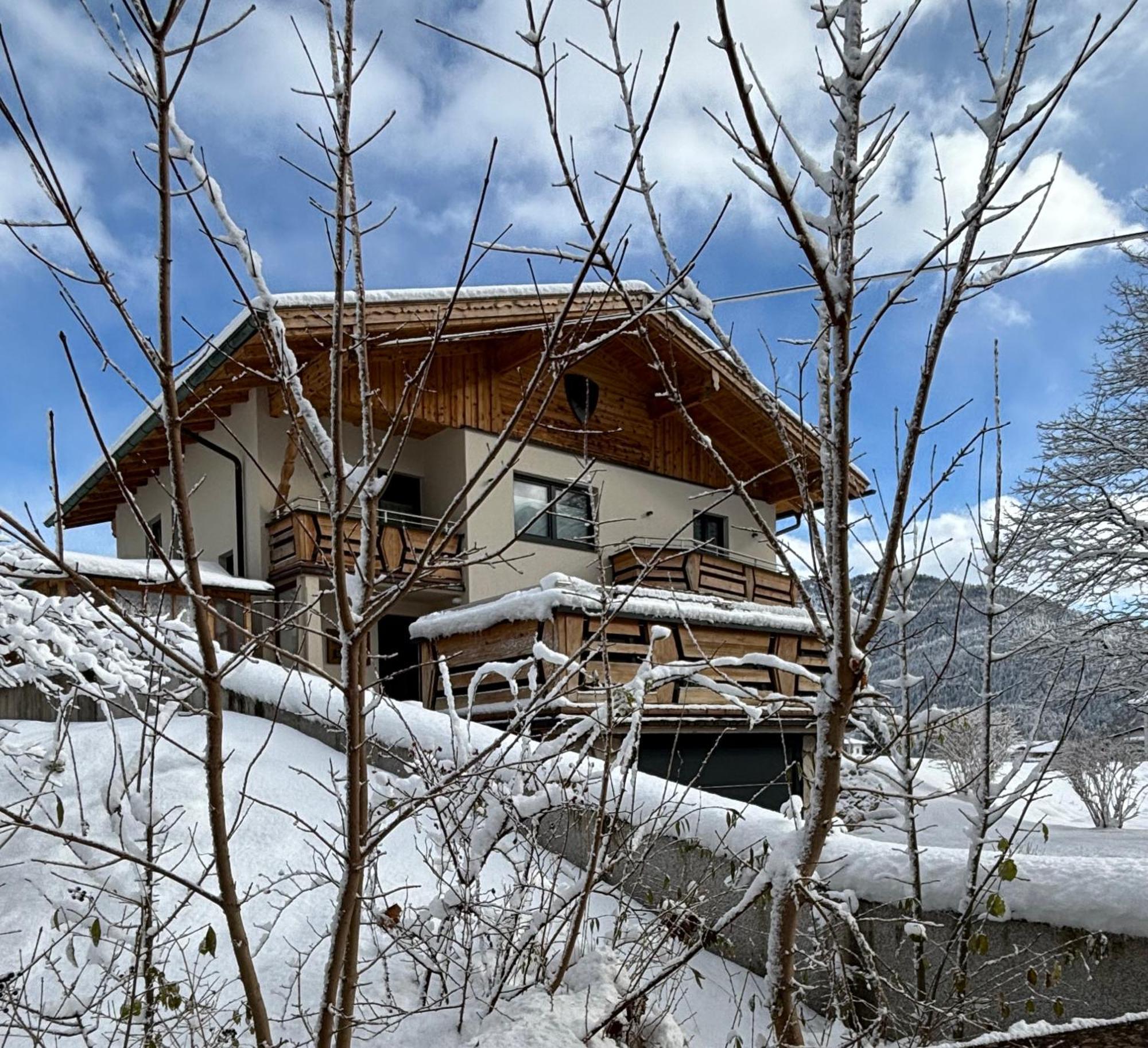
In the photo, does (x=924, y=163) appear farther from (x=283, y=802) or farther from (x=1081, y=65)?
(x=283, y=802)

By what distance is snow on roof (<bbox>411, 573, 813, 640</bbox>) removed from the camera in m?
8.85

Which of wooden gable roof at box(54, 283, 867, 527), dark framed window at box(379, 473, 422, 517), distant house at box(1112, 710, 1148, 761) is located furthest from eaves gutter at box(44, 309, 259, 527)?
distant house at box(1112, 710, 1148, 761)

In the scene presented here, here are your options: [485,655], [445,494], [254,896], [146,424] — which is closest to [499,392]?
[445,494]

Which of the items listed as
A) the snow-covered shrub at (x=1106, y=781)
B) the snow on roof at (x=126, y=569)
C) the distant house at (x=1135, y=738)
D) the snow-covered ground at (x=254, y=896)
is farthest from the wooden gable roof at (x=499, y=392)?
the snow-covered shrub at (x=1106, y=781)

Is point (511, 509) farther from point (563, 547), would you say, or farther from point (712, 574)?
point (712, 574)

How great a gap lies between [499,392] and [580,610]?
604 cm

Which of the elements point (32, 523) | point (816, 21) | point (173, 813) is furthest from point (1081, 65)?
point (173, 813)

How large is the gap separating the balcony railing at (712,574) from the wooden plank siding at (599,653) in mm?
1773

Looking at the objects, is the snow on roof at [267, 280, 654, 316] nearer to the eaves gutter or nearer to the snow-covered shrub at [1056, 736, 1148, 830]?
the eaves gutter

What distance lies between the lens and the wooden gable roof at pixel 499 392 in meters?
10.7

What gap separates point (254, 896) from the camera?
3.17 meters

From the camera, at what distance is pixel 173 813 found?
15.7 ft

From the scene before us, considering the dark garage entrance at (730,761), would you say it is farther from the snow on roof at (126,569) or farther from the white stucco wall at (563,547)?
the snow on roof at (126,569)

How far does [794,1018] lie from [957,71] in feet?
7.93
